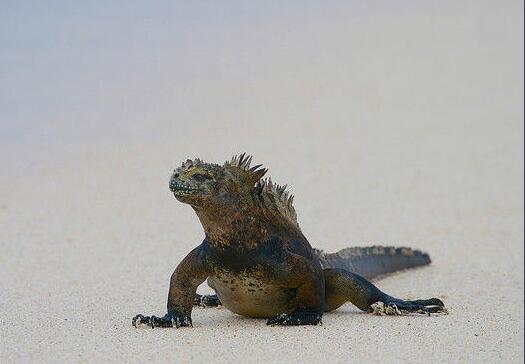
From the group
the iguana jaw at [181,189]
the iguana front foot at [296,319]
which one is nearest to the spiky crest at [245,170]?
the iguana jaw at [181,189]

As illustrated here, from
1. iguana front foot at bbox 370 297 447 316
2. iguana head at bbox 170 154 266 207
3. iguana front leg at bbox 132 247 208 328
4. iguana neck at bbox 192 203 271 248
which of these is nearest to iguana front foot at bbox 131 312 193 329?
iguana front leg at bbox 132 247 208 328

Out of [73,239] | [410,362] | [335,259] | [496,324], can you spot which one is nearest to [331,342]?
[410,362]

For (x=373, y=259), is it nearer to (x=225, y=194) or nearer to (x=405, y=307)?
(x=405, y=307)

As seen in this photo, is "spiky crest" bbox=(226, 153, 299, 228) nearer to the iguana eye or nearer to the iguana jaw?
the iguana eye

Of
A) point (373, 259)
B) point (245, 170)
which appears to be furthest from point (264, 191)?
point (373, 259)

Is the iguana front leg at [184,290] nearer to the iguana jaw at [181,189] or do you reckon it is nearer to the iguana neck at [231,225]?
the iguana neck at [231,225]
